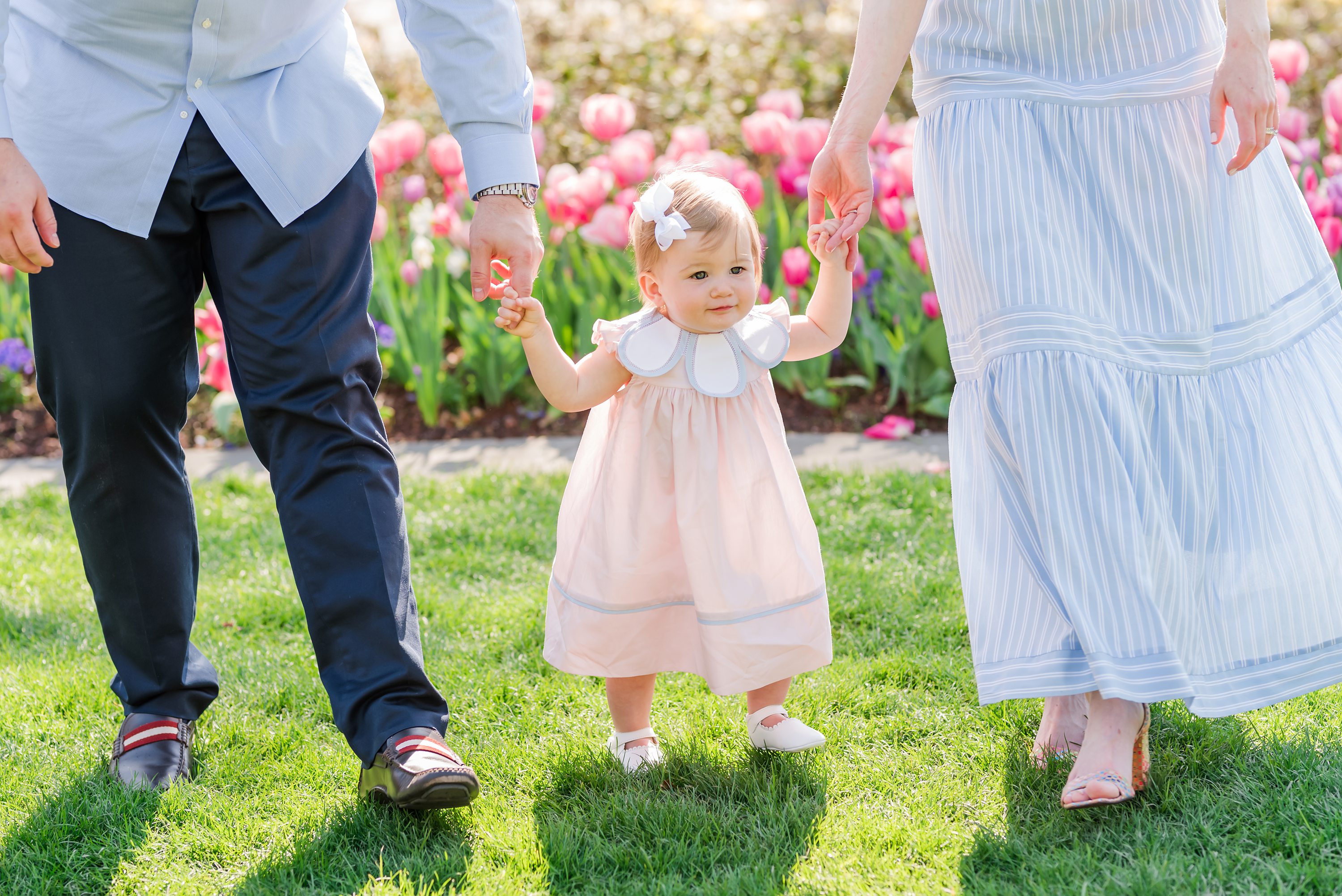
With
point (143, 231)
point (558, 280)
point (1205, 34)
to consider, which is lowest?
point (558, 280)

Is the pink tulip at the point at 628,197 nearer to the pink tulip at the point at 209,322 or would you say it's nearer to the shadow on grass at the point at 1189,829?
the pink tulip at the point at 209,322

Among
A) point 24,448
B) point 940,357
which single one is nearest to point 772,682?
point 940,357

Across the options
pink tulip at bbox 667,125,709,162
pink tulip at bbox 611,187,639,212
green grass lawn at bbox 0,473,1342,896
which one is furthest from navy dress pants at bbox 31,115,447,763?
pink tulip at bbox 667,125,709,162

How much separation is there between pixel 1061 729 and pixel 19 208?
1846 millimetres

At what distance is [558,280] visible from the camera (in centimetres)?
479

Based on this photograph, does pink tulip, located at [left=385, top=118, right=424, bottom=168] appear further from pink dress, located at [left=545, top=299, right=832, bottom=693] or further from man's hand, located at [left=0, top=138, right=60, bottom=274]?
man's hand, located at [left=0, top=138, right=60, bottom=274]

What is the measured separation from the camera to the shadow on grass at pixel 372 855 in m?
1.96

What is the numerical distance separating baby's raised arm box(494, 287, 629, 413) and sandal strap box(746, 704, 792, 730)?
24.7 inches

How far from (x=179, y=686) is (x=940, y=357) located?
2.79m

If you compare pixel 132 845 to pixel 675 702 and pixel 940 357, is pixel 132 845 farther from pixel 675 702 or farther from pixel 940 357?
pixel 940 357

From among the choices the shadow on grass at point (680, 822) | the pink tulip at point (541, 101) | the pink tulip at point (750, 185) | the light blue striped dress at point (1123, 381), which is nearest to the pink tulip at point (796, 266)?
the pink tulip at point (750, 185)

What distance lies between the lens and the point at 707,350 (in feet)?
7.59

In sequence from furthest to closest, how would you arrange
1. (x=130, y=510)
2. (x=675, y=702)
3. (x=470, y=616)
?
(x=470, y=616), (x=675, y=702), (x=130, y=510)

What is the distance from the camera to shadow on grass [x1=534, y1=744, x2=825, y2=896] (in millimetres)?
1951
